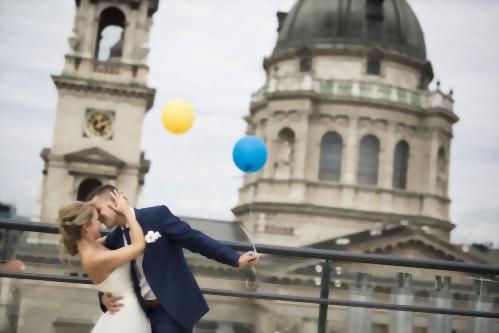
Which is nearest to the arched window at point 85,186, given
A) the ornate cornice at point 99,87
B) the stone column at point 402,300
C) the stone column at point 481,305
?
the ornate cornice at point 99,87

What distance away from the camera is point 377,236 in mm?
39156

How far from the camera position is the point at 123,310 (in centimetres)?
450

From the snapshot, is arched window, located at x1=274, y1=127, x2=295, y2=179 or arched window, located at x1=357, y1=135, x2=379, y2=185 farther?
arched window, located at x1=357, y1=135, x2=379, y2=185

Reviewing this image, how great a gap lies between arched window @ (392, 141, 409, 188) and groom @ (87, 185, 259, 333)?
4537 cm

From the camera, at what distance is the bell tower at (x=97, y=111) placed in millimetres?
36281

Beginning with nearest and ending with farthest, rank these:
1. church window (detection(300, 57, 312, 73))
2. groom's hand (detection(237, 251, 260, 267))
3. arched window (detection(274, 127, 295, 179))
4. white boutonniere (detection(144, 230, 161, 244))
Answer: white boutonniere (detection(144, 230, 161, 244)) < groom's hand (detection(237, 251, 260, 267)) < arched window (detection(274, 127, 295, 179)) < church window (detection(300, 57, 312, 73))

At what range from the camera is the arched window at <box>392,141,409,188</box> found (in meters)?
49.1

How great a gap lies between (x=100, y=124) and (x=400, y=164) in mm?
23484

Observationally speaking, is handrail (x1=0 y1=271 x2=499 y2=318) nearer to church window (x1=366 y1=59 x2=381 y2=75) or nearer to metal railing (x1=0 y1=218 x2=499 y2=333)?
metal railing (x1=0 y1=218 x2=499 y2=333)

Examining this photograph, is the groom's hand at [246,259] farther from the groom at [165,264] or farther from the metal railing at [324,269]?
the metal railing at [324,269]

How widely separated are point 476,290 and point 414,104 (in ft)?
145

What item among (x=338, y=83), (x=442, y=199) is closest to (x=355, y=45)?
(x=338, y=83)

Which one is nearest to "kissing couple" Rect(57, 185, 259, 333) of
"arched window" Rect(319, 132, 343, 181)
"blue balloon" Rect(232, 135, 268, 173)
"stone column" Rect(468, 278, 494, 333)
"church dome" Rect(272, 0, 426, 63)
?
"stone column" Rect(468, 278, 494, 333)

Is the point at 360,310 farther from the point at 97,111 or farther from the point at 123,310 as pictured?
the point at 97,111
